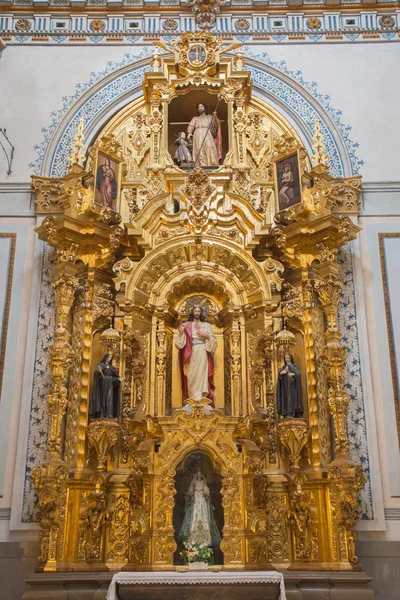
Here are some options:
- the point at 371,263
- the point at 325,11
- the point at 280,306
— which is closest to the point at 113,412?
the point at 280,306

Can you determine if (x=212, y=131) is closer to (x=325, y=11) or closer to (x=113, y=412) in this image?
(x=325, y=11)

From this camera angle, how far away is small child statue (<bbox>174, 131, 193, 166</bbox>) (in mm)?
12516

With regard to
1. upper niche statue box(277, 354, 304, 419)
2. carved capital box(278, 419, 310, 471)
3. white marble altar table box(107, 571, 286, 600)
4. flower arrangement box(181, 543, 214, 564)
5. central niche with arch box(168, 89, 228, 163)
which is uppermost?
central niche with arch box(168, 89, 228, 163)

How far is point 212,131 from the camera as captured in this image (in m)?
12.8

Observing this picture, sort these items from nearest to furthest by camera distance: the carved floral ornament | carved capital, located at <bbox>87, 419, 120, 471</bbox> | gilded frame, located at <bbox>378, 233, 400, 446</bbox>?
1. carved capital, located at <bbox>87, 419, 120, 471</bbox>
2. gilded frame, located at <bbox>378, 233, 400, 446</bbox>
3. the carved floral ornament

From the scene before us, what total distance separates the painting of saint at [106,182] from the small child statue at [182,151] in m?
1.17

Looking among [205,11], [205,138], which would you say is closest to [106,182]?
[205,138]

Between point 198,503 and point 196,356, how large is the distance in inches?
91.5

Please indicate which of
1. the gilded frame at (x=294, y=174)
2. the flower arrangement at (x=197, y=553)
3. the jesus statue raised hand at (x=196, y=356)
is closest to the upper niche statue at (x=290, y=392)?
the jesus statue raised hand at (x=196, y=356)

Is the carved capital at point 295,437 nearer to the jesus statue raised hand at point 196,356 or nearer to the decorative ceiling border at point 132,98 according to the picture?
the jesus statue raised hand at point 196,356

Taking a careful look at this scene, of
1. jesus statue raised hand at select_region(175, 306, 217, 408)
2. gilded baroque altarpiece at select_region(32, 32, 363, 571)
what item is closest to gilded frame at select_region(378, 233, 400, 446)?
gilded baroque altarpiece at select_region(32, 32, 363, 571)

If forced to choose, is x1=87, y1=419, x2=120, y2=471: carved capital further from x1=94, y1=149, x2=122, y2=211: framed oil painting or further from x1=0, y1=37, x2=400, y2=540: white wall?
x1=94, y1=149, x2=122, y2=211: framed oil painting

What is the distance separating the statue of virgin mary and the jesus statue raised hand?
1.33m

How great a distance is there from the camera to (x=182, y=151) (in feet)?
41.3
